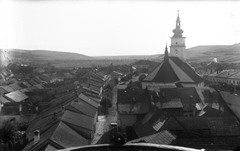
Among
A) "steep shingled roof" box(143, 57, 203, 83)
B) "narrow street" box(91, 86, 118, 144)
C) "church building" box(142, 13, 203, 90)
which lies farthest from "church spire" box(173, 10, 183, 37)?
"narrow street" box(91, 86, 118, 144)

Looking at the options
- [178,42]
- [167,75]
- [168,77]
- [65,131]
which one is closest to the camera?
[65,131]

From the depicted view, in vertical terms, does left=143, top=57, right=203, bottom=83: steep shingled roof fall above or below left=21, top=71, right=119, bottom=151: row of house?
above

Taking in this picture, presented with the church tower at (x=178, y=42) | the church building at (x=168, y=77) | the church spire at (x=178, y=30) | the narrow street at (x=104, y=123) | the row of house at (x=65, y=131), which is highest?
the church spire at (x=178, y=30)

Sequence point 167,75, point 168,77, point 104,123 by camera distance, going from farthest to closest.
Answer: point 167,75 < point 168,77 < point 104,123

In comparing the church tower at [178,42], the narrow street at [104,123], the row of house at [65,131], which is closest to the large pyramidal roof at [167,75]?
the narrow street at [104,123]

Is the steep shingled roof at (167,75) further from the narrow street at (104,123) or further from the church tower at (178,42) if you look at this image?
the church tower at (178,42)

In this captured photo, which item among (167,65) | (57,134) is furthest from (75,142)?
(167,65)

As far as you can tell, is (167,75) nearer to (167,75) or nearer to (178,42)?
(167,75)

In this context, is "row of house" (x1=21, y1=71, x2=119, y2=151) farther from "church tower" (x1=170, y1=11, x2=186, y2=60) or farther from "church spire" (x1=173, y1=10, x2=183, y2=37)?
"church spire" (x1=173, y1=10, x2=183, y2=37)

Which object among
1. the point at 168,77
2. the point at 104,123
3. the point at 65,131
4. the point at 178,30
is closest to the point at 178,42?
the point at 178,30

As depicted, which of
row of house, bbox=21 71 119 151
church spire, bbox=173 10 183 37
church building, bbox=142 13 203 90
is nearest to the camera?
row of house, bbox=21 71 119 151

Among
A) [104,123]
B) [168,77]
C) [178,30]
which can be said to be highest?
[178,30]
